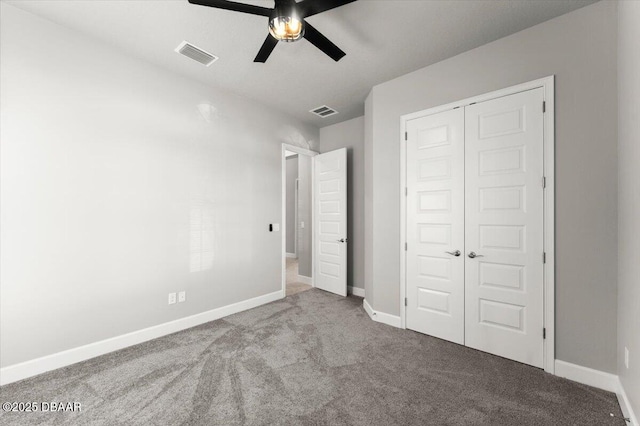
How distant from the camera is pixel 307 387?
2107 mm

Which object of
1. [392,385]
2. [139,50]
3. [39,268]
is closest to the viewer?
[392,385]

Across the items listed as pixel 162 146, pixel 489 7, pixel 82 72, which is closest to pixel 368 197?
pixel 489 7

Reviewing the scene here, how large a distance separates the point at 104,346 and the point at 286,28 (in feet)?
10.7

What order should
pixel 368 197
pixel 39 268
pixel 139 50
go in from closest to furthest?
pixel 39 268 < pixel 139 50 < pixel 368 197

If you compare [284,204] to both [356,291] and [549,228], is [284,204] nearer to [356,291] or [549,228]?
[356,291]

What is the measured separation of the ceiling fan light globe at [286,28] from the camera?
1.79 metres

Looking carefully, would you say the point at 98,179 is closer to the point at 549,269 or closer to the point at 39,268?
the point at 39,268

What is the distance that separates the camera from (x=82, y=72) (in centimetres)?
255

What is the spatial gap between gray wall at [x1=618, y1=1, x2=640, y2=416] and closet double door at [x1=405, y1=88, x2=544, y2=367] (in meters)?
0.48

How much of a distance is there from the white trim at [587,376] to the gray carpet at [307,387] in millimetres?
63

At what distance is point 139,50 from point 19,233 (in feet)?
6.66

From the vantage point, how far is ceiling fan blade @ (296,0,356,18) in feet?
5.74

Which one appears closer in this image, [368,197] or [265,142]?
[368,197]

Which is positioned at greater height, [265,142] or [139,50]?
[139,50]
